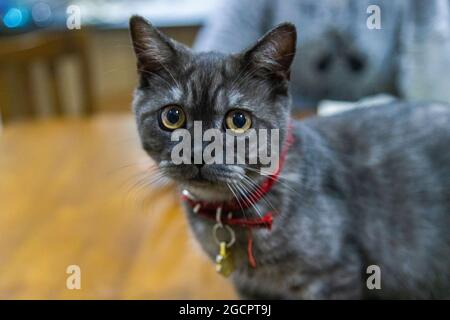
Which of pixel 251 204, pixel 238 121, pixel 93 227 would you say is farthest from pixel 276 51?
pixel 93 227

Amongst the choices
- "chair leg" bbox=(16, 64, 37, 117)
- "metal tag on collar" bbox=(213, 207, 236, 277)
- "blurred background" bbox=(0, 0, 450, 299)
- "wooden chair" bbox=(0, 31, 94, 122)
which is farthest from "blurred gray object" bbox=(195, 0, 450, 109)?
"chair leg" bbox=(16, 64, 37, 117)

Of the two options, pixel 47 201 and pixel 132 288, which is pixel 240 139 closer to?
pixel 132 288

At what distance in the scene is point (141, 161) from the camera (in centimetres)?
108

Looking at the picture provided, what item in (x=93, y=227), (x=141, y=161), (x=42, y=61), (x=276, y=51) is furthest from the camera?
(x=42, y=61)

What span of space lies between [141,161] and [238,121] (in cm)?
37

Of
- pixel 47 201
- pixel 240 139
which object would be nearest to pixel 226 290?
pixel 240 139

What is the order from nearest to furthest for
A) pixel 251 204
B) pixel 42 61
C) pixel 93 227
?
1. pixel 251 204
2. pixel 93 227
3. pixel 42 61

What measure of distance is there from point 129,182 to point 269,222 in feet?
1.81

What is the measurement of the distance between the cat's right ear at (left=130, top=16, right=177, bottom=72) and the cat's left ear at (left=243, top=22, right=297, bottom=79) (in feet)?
0.38

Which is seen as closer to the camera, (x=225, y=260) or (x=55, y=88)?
(x=225, y=260)

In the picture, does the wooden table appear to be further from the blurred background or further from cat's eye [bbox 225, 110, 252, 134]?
cat's eye [bbox 225, 110, 252, 134]

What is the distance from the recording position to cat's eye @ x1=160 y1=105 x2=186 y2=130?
77 centimetres

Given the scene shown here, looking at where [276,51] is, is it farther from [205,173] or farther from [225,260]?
[225,260]

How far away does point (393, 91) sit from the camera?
47.6 inches
